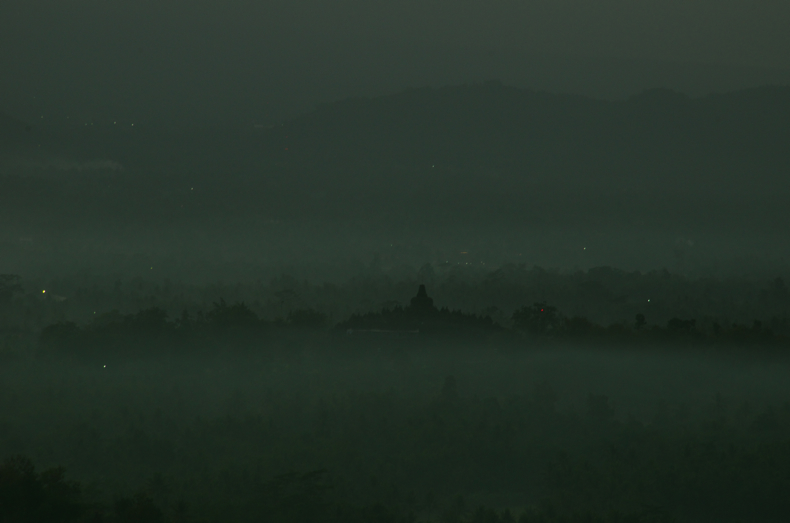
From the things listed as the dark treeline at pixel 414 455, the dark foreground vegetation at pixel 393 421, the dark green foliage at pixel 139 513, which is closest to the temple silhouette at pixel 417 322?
the dark foreground vegetation at pixel 393 421

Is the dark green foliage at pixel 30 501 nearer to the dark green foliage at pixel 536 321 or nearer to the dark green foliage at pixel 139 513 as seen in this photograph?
the dark green foliage at pixel 139 513

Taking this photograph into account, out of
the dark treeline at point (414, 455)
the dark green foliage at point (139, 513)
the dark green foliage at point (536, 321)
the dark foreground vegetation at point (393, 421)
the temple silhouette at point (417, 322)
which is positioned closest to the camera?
the dark green foliage at point (139, 513)

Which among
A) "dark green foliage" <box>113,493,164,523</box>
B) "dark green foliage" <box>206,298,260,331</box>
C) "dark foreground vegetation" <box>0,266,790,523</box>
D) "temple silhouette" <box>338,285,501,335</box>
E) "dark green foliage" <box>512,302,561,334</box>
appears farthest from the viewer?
"dark green foliage" <box>512,302,561,334</box>

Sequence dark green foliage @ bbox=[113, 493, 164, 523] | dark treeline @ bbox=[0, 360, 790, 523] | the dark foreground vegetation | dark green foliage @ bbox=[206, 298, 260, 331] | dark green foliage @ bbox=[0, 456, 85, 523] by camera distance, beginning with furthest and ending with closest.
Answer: dark green foliage @ bbox=[206, 298, 260, 331]
the dark foreground vegetation
dark treeline @ bbox=[0, 360, 790, 523]
dark green foliage @ bbox=[113, 493, 164, 523]
dark green foliage @ bbox=[0, 456, 85, 523]

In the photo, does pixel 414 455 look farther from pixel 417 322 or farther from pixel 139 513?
pixel 139 513

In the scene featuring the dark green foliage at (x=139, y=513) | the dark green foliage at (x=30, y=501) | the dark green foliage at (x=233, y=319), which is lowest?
the dark green foliage at (x=139, y=513)

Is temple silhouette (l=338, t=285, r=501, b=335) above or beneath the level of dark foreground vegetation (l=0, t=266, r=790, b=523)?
above

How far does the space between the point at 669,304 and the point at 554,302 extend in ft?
87.4

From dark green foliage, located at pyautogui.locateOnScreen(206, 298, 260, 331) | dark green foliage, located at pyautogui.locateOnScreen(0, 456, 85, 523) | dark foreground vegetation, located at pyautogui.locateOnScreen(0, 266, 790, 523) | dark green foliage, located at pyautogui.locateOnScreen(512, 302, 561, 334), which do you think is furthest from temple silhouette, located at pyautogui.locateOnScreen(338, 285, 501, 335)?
dark green foliage, located at pyautogui.locateOnScreen(0, 456, 85, 523)

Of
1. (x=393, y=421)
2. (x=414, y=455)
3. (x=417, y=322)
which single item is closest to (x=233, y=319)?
(x=417, y=322)

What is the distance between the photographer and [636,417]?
9275cm

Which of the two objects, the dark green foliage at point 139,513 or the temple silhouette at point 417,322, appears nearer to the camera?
the dark green foliage at point 139,513

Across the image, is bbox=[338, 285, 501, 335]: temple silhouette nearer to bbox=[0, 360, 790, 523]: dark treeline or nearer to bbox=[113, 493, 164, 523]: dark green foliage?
bbox=[0, 360, 790, 523]: dark treeline

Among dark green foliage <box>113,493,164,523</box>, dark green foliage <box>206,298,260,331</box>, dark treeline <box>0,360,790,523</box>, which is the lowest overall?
dark treeline <box>0,360,790,523</box>
